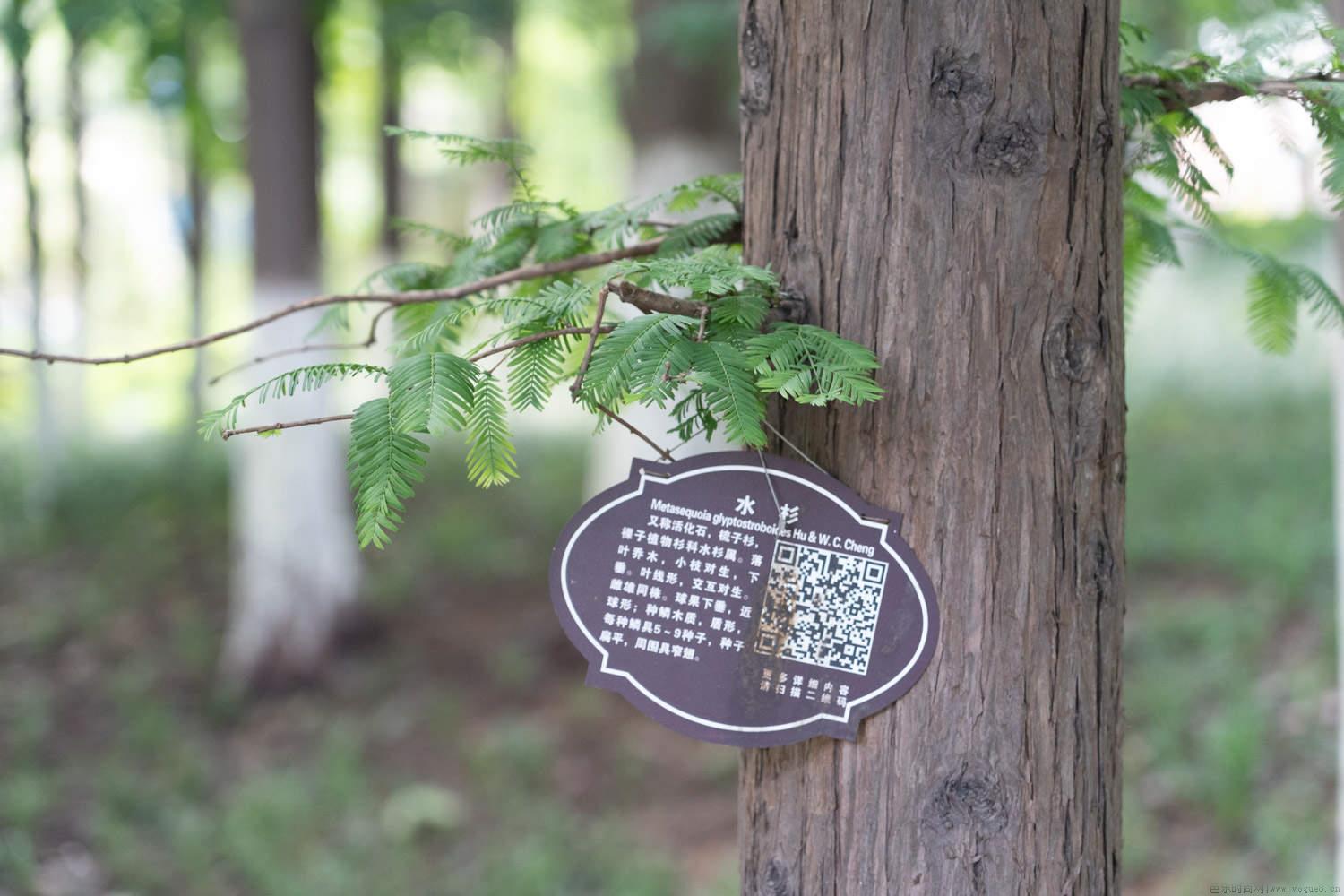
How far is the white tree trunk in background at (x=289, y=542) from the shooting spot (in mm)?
5398

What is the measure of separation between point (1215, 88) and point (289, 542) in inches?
198

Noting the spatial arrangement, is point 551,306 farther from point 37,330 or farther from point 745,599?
point 37,330

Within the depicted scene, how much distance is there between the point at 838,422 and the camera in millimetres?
1231

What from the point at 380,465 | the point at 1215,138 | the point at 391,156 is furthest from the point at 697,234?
the point at 391,156

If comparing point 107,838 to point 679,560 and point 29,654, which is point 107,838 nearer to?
point 29,654

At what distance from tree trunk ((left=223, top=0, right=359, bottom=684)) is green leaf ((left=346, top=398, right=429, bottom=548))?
444 centimetres

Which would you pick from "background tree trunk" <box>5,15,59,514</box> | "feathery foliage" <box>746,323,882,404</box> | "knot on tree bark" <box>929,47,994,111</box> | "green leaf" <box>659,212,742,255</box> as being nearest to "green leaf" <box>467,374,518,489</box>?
"feathery foliage" <box>746,323,882,404</box>

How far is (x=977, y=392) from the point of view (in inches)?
46.6

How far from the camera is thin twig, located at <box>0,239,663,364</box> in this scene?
1.31 meters

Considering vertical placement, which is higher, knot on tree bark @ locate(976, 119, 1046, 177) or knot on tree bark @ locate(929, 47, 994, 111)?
knot on tree bark @ locate(929, 47, 994, 111)

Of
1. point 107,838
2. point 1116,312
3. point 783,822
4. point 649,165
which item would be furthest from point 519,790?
point 1116,312

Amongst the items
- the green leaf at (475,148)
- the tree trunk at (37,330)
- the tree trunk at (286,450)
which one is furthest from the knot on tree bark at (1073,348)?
the tree trunk at (37,330)

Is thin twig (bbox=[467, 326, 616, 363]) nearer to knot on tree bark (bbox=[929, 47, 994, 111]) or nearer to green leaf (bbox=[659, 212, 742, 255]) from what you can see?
green leaf (bbox=[659, 212, 742, 255])

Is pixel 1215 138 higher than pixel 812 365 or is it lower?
higher
